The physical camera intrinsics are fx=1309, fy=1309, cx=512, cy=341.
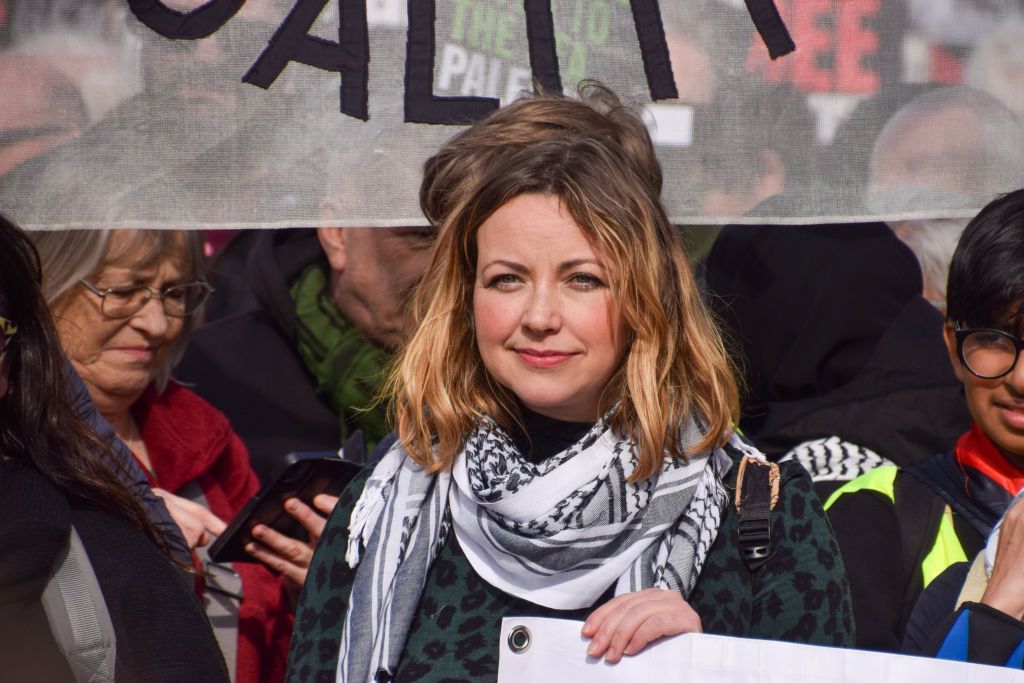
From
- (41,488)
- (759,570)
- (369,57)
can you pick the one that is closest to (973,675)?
(759,570)

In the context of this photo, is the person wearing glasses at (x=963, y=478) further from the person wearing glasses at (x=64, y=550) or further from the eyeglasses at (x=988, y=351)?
the person wearing glasses at (x=64, y=550)

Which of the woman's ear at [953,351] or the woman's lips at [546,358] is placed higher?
the woman's lips at [546,358]

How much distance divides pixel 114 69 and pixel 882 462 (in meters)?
1.84

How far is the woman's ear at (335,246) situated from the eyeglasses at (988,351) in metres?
1.85

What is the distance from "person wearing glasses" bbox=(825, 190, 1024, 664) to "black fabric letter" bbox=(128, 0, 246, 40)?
1.55 metres

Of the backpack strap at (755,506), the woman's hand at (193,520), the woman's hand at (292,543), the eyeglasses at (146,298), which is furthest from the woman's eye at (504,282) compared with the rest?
the eyeglasses at (146,298)

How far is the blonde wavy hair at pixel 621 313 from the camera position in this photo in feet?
7.47

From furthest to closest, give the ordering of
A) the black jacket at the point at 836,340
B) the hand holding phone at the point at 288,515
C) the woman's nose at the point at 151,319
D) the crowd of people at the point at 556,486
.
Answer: the woman's nose at the point at 151,319 → the black jacket at the point at 836,340 → the hand holding phone at the point at 288,515 → the crowd of people at the point at 556,486

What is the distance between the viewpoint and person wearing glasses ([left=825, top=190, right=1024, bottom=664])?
2.48 meters

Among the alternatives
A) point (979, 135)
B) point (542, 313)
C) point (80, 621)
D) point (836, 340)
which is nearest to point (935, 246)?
point (836, 340)

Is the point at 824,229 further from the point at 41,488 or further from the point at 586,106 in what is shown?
the point at 41,488

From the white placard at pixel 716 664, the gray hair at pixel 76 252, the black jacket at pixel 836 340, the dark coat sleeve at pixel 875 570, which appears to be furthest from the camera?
the gray hair at pixel 76 252

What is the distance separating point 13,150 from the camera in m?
A: 2.55

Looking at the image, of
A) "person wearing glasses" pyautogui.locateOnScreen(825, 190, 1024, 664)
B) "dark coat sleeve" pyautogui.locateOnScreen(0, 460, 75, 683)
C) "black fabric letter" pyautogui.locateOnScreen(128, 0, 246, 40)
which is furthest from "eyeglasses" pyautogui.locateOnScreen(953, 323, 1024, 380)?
"dark coat sleeve" pyautogui.locateOnScreen(0, 460, 75, 683)
